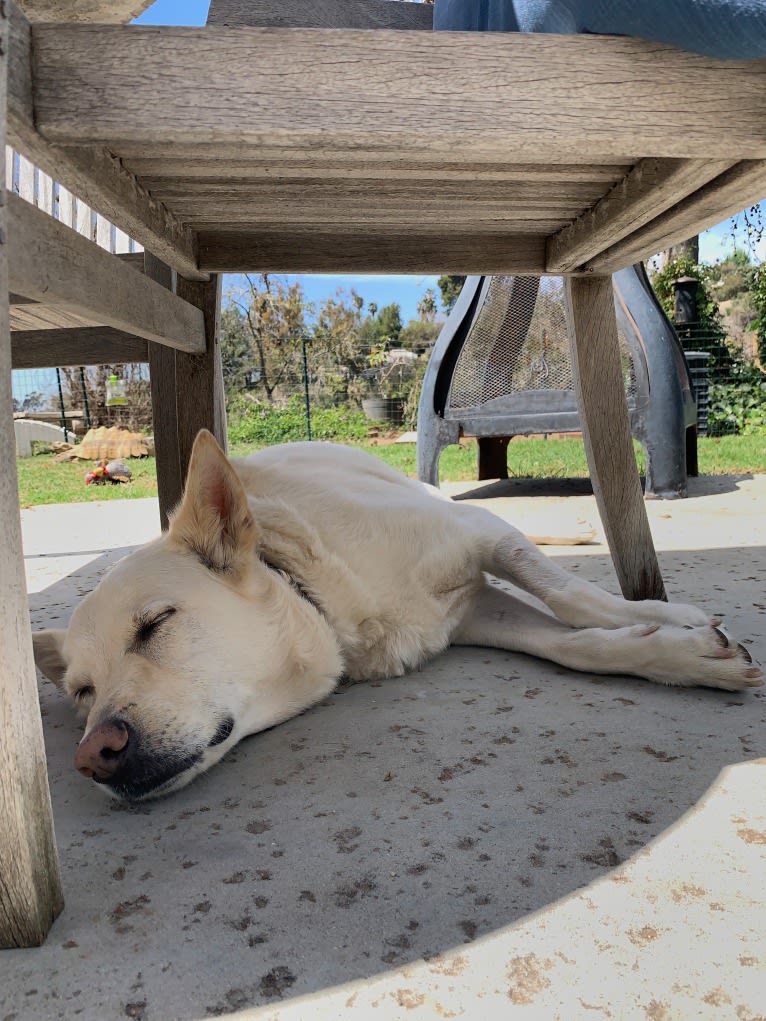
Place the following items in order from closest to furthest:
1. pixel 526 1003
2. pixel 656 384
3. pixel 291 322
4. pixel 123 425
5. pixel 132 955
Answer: pixel 526 1003 → pixel 132 955 → pixel 656 384 → pixel 123 425 → pixel 291 322

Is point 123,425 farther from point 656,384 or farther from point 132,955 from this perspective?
point 132,955

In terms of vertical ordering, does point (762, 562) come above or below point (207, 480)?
below

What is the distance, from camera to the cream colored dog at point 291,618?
4.62 feet

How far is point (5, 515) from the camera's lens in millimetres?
928

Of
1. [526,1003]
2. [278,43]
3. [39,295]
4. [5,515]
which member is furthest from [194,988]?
[278,43]

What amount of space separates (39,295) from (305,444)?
1.57 m

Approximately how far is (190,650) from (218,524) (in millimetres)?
300

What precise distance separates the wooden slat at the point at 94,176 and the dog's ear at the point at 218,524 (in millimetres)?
581

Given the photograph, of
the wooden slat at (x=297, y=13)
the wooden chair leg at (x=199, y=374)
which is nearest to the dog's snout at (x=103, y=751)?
the wooden chair leg at (x=199, y=374)

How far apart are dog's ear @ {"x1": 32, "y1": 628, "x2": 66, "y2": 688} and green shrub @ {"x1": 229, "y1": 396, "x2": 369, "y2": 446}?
409 inches

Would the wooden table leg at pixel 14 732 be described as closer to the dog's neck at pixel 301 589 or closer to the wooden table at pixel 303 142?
the wooden table at pixel 303 142

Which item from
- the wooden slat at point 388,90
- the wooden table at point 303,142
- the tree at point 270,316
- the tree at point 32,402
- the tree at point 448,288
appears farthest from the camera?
the tree at point 448,288

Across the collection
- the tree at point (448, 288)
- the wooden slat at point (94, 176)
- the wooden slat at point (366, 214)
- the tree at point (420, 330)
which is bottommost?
the wooden slat at point (94, 176)

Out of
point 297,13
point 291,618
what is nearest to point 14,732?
point 291,618
